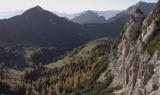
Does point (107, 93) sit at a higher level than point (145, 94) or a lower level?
lower

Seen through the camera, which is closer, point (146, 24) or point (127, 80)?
point (127, 80)

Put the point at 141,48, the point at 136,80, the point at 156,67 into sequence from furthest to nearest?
1. the point at 141,48
2. the point at 136,80
3. the point at 156,67

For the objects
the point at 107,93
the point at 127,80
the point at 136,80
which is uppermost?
the point at 136,80

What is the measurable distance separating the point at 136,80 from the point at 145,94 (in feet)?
63.2

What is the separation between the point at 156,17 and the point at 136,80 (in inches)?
2504

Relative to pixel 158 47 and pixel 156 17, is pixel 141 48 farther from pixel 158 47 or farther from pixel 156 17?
pixel 156 17

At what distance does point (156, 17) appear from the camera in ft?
640

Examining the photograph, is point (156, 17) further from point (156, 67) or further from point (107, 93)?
point (156, 67)

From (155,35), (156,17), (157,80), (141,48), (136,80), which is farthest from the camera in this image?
(156,17)

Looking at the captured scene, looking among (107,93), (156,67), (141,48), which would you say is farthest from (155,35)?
(156,67)

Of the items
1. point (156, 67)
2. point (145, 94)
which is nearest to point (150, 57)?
point (156, 67)

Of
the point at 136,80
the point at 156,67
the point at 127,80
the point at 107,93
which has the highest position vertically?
the point at 156,67

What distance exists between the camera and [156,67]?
129 meters

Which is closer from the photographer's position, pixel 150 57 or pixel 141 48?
pixel 150 57
